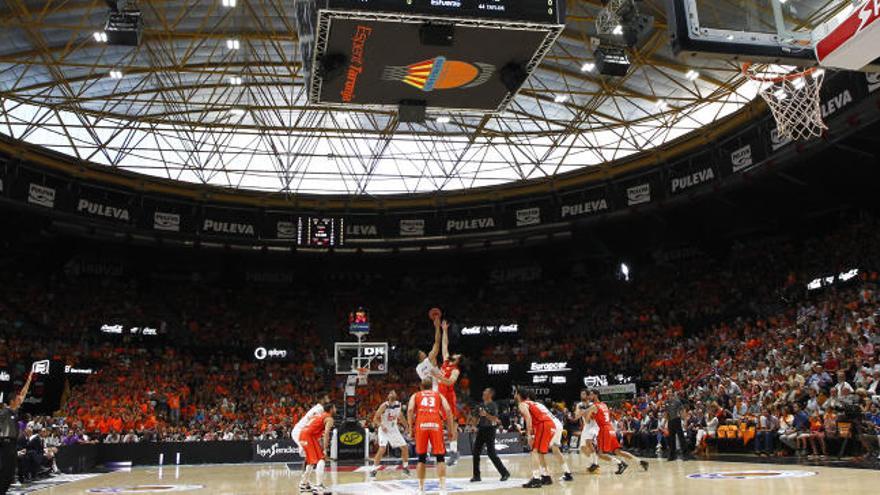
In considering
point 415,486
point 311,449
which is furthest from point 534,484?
point 311,449

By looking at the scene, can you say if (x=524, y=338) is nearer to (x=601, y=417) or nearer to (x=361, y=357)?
(x=361, y=357)

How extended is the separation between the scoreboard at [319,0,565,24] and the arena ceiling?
13552mm

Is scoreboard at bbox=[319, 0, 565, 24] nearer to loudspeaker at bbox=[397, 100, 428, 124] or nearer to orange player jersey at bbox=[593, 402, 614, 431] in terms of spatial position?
loudspeaker at bbox=[397, 100, 428, 124]

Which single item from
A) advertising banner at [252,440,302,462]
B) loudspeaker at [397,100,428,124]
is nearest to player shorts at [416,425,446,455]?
loudspeaker at [397,100,428,124]

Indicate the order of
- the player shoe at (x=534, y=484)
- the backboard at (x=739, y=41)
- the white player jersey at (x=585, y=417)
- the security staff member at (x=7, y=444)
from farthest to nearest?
the white player jersey at (x=585, y=417)
the player shoe at (x=534, y=484)
the security staff member at (x=7, y=444)
the backboard at (x=739, y=41)

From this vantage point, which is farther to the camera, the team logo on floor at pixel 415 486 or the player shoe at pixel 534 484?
the player shoe at pixel 534 484

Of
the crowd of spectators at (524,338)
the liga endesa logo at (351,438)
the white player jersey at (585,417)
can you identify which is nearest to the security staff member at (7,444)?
the white player jersey at (585,417)

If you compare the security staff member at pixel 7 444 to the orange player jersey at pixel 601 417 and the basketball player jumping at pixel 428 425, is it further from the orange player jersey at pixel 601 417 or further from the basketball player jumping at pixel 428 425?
the orange player jersey at pixel 601 417

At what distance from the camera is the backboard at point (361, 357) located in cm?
2672

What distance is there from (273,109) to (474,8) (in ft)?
73.5

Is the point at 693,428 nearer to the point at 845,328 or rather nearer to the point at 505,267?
the point at 845,328

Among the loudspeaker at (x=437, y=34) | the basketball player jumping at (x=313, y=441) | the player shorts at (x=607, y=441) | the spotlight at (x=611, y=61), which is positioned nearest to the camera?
the loudspeaker at (x=437, y=34)

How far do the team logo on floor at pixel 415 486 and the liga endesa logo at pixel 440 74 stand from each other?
6.63 metres

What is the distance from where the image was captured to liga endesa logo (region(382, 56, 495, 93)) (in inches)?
442
